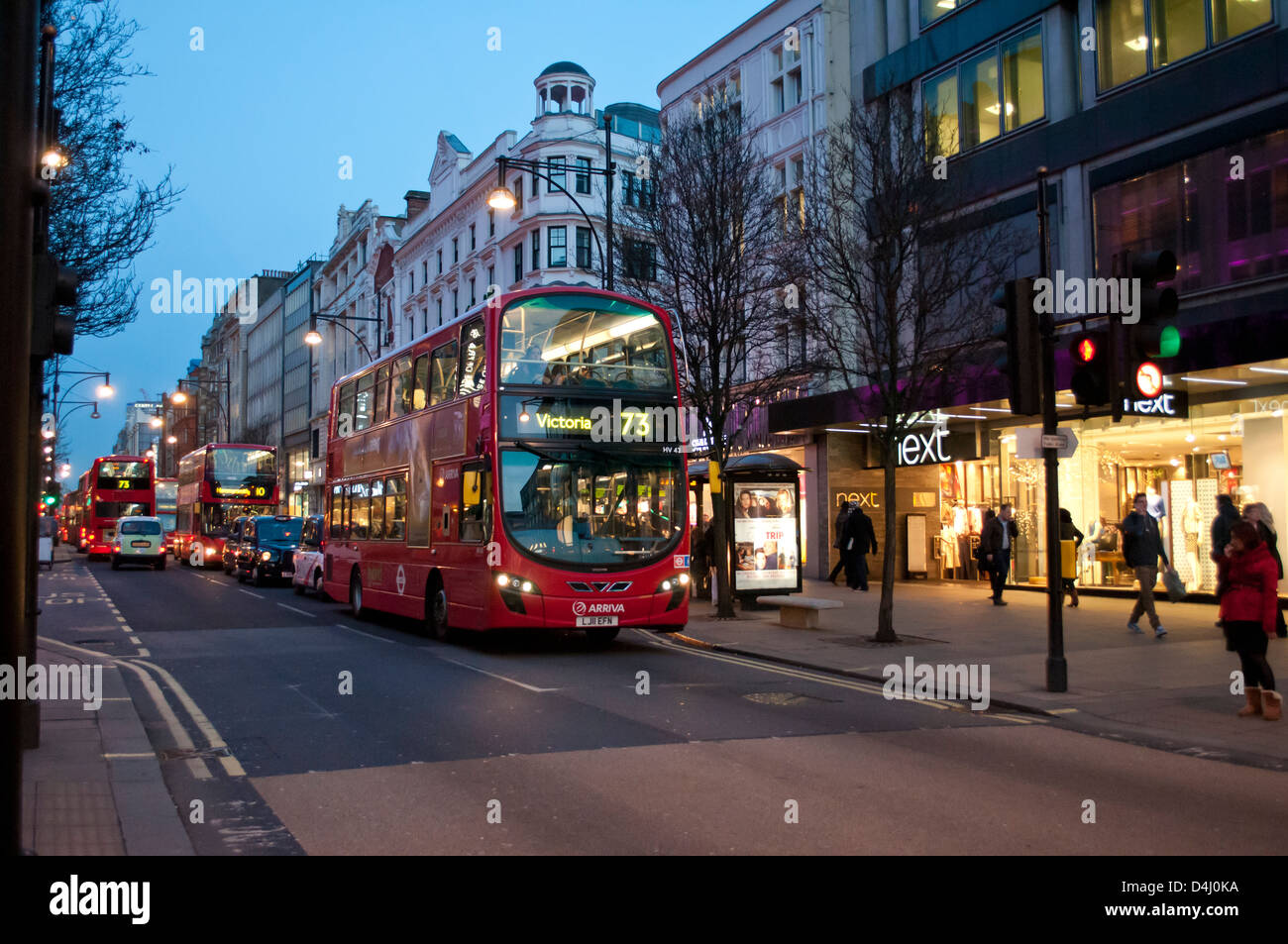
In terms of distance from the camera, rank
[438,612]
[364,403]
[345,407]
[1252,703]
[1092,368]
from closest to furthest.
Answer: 1. [1252,703]
2. [1092,368]
3. [438,612]
4. [364,403]
5. [345,407]

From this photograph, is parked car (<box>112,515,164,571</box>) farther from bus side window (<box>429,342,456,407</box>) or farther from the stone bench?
Result: the stone bench

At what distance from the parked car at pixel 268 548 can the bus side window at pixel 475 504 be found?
16.9 metres

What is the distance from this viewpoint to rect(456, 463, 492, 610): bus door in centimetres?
1458

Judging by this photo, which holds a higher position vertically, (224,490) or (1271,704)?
(224,490)

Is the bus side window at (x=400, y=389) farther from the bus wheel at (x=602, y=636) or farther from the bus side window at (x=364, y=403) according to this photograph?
the bus wheel at (x=602, y=636)

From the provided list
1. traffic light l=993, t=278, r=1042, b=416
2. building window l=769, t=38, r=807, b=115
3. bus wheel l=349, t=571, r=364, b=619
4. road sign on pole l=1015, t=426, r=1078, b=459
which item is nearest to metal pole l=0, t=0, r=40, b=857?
Result: traffic light l=993, t=278, r=1042, b=416

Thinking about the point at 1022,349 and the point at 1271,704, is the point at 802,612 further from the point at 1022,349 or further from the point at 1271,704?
the point at 1271,704

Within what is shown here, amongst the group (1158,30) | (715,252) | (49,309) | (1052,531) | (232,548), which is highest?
(1158,30)

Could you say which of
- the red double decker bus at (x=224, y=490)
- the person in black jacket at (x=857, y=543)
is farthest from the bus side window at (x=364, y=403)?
the red double decker bus at (x=224, y=490)

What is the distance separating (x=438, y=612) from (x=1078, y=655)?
29.4 ft

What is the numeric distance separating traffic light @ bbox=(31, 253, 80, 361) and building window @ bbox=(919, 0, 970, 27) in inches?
964

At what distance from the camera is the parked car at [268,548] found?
103ft

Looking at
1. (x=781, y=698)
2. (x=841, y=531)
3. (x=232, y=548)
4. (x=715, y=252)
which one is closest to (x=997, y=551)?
(x=841, y=531)

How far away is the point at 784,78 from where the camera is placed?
33438mm
